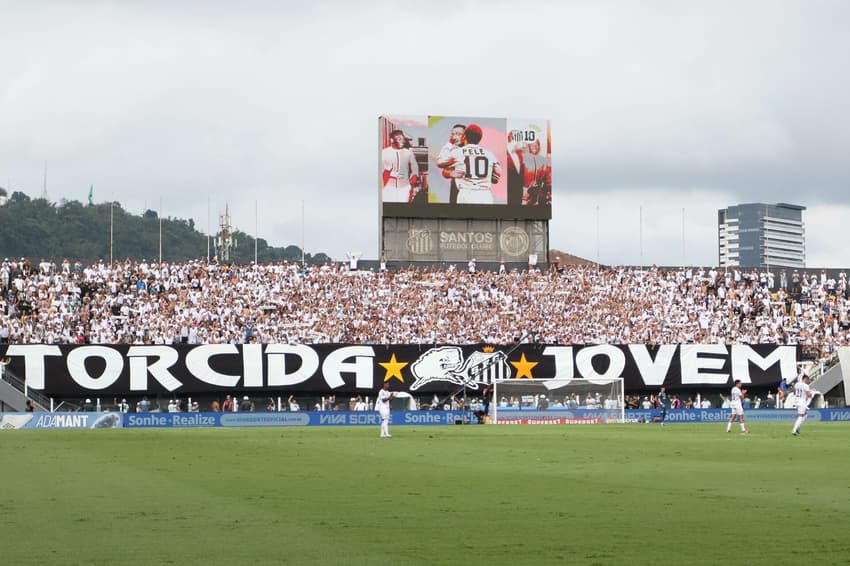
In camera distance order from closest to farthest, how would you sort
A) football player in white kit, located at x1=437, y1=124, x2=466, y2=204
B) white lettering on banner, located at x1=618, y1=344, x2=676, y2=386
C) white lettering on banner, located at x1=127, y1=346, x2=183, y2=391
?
white lettering on banner, located at x1=127, y1=346, x2=183, y2=391
white lettering on banner, located at x1=618, y1=344, x2=676, y2=386
football player in white kit, located at x1=437, y1=124, x2=466, y2=204

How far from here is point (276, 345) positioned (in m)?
67.6

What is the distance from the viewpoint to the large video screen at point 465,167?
254 feet

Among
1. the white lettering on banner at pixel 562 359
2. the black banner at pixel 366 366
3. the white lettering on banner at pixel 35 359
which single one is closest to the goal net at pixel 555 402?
the black banner at pixel 366 366

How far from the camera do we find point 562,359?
229ft

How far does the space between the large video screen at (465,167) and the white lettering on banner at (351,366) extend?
1288 cm

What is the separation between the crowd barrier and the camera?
5747 cm

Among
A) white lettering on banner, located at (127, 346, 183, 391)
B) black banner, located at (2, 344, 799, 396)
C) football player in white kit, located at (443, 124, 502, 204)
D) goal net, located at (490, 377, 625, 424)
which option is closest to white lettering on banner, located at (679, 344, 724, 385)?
black banner, located at (2, 344, 799, 396)

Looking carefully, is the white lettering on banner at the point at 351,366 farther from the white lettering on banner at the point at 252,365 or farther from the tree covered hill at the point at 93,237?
the tree covered hill at the point at 93,237

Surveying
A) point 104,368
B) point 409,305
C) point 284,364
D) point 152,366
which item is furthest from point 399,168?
point 104,368

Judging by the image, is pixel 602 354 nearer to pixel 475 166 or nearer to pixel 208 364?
pixel 475 166

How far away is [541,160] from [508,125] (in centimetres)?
325

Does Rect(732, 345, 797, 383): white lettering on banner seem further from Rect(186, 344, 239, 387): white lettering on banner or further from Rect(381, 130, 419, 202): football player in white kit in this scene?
Rect(186, 344, 239, 387): white lettering on banner

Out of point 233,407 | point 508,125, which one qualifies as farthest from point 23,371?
point 508,125

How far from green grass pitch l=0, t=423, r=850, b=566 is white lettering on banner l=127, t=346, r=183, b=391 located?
31.2 metres
